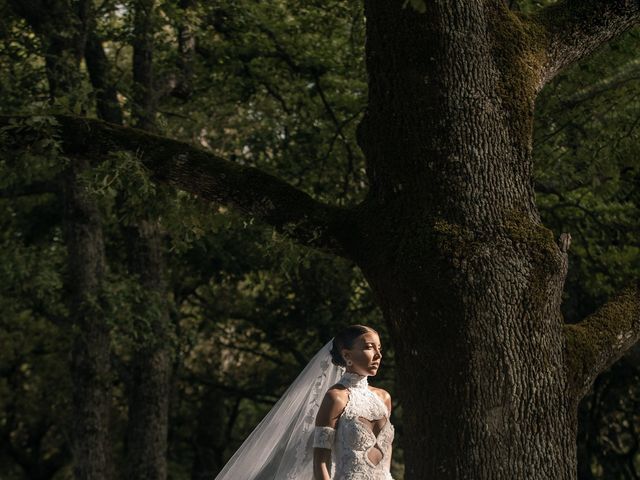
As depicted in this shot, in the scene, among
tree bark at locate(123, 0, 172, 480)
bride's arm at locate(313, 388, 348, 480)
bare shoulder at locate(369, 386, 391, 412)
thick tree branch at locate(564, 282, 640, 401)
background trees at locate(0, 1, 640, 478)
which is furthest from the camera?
tree bark at locate(123, 0, 172, 480)

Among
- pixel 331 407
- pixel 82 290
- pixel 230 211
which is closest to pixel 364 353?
pixel 331 407

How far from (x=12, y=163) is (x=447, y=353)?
315cm

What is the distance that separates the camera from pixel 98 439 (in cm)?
1462

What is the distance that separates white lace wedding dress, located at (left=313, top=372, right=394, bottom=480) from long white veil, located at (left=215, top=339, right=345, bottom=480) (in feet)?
0.72

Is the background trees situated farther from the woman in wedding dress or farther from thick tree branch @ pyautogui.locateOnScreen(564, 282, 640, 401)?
thick tree branch @ pyautogui.locateOnScreen(564, 282, 640, 401)

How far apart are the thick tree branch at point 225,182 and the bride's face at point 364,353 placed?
60cm

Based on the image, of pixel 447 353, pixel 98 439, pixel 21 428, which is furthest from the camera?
pixel 21 428

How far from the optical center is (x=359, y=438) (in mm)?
7055

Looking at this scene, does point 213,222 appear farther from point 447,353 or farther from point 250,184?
point 447,353

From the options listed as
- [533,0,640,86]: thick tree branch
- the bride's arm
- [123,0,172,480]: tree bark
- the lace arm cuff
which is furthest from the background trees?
[533,0,640,86]: thick tree branch

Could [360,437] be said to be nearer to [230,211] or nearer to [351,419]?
[351,419]

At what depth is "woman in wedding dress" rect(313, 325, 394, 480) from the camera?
23.1ft

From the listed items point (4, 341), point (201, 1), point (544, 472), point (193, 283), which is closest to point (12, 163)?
point (544, 472)

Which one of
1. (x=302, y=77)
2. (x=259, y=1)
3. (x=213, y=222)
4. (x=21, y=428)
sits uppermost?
(x=259, y=1)
